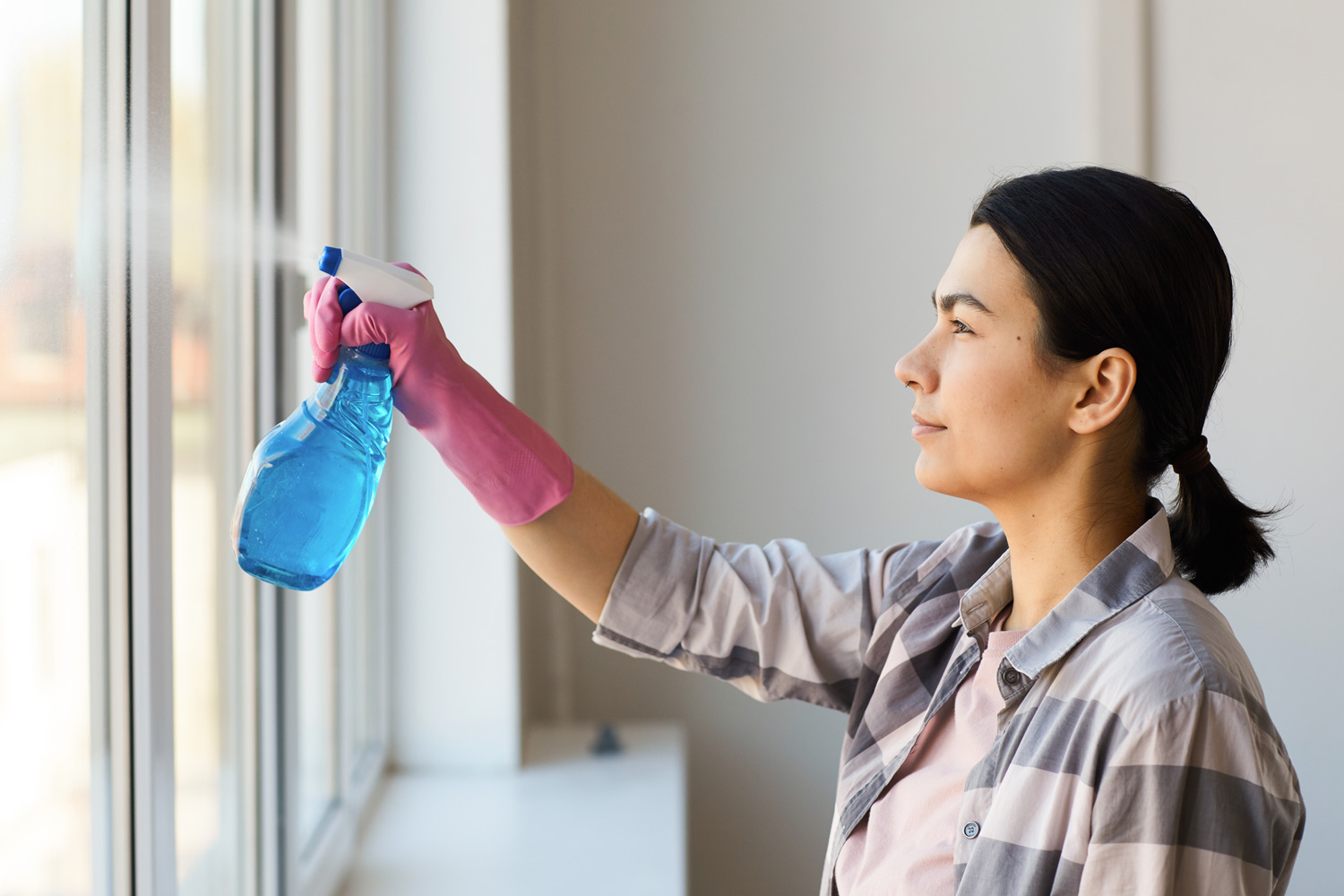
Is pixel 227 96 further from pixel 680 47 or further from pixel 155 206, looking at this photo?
pixel 680 47

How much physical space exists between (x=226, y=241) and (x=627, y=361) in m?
1.03

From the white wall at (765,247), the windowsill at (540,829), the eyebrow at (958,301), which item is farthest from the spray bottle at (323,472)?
the white wall at (765,247)

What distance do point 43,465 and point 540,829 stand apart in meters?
1.03

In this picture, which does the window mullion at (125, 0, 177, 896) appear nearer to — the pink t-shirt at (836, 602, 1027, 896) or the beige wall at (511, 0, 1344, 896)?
the pink t-shirt at (836, 602, 1027, 896)

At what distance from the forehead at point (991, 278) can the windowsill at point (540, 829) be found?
Answer: 85 cm

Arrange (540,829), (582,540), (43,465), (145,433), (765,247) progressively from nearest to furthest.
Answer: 1. (43,465)
2. (145,433)
3. (582,540)
4. (540,829)
5. (765,247)

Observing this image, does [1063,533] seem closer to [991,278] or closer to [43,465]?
[991,278]

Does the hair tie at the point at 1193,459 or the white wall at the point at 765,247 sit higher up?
the white wall at the point at 765,247

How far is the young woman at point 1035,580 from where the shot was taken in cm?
71

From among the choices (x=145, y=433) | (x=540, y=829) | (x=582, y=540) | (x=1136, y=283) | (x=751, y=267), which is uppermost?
(x=751, y=267)

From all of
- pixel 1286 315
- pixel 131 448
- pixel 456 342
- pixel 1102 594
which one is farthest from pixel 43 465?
pixel 1286 315

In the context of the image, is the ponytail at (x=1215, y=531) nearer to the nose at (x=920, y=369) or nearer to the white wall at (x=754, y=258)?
the nose at (x=920, y=369)

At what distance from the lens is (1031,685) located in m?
0.82

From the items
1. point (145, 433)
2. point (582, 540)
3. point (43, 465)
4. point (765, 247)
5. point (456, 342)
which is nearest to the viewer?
point (43, 465)
